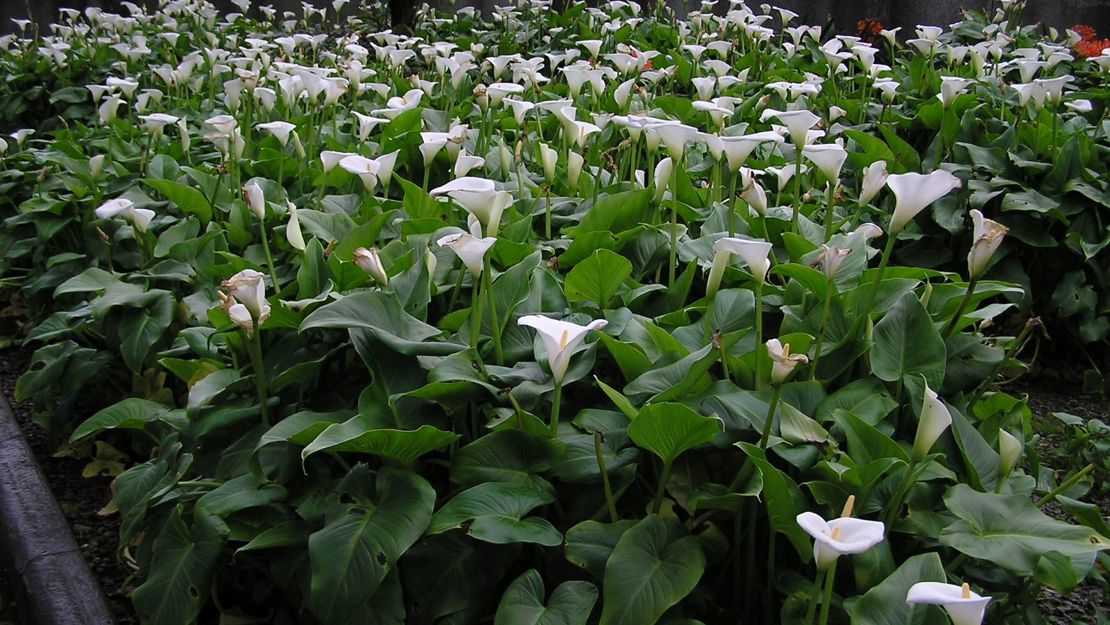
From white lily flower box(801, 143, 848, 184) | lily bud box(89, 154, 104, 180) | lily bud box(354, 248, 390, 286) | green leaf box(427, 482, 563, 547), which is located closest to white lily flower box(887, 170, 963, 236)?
white lily flower box(801, 143, 848, 184)

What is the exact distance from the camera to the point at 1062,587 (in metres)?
1.54

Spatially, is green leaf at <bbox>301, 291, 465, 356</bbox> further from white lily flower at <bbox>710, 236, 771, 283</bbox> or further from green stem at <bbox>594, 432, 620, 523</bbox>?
white lily flower at <bbox>710, 236, 771, 283</bbox>

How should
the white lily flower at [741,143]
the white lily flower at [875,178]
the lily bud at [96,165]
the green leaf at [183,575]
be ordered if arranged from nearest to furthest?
1. the green leaf at [183,575]
2. the white lily flower at [875,178]
3. the white lily flower at [741,143]
4. the lily bud at [96,165]

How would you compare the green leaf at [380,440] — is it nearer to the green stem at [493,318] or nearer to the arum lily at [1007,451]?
the green stem at [493,318]

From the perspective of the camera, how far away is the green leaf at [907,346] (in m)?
1.92

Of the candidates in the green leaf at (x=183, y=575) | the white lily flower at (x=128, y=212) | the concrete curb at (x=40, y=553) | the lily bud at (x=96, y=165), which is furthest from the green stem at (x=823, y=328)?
the lily bud at (x=96, y=165)

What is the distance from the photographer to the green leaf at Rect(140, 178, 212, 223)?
315 cm

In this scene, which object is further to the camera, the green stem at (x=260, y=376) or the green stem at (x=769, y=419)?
the green stem at (x=260, y=376)

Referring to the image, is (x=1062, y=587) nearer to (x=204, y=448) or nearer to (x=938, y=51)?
(x=204, y=448)

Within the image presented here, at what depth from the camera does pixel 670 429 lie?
1.66m

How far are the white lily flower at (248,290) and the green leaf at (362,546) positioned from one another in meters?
A: 0.43

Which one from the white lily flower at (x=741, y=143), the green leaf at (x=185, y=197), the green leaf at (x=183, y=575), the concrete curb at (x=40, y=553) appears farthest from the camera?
the green leaf at (x=185, y=197)

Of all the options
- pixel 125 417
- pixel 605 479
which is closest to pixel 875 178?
pixel 605 479

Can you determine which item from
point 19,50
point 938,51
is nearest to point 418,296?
Result: point 938,51
